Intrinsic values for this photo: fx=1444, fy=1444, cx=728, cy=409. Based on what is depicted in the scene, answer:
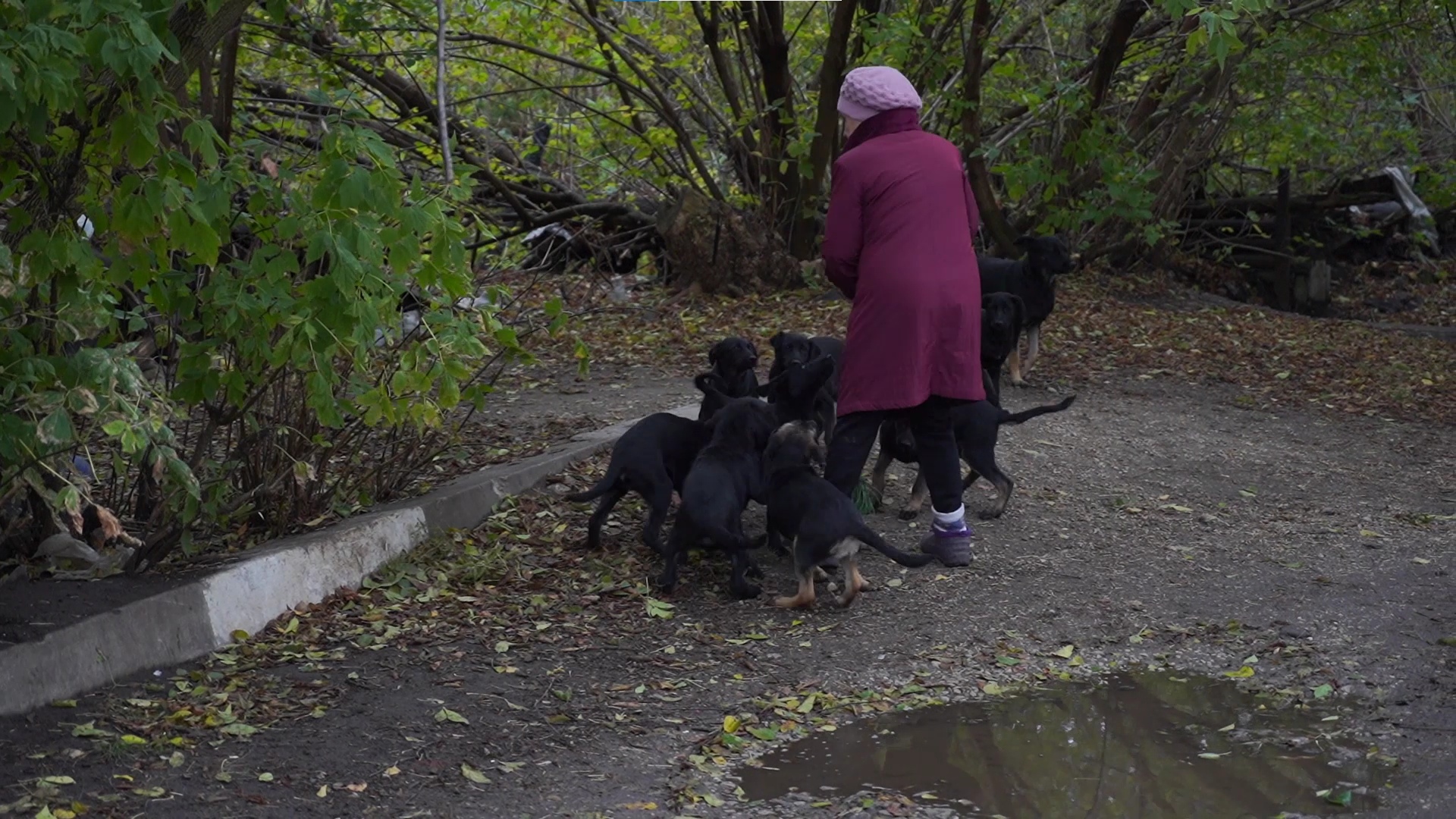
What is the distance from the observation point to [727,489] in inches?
247

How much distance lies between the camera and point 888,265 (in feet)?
20.8

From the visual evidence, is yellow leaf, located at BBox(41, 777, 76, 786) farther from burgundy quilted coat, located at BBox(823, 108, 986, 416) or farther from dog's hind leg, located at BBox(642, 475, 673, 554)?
burgundy quilted coat, located at BBox(823, 108, 986, 416)

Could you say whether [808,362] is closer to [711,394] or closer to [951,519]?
[711,394]

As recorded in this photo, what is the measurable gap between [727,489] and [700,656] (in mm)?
812

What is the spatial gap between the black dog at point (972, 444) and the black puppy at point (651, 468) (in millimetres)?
1000

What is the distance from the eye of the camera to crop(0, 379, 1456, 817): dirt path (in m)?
4.43

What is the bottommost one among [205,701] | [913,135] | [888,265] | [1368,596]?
[1368,596]

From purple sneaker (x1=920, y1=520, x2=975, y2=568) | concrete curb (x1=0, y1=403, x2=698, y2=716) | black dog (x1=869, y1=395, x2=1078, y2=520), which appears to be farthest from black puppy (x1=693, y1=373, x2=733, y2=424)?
purple sneaker (x1=920, y1=520, x2=975, y2=568)

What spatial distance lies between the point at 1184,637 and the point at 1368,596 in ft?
3.42

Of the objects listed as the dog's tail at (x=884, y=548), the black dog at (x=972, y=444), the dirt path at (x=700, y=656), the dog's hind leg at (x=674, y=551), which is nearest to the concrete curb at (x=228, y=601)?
the dirt path at (x=700, y=656)

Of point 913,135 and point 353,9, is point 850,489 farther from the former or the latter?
point 353,9

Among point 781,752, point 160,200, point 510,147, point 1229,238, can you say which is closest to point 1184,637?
point 781,752

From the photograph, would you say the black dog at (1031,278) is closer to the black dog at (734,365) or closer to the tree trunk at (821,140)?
the tree trunk at (821,140)

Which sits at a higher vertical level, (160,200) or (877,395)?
(160,200)
